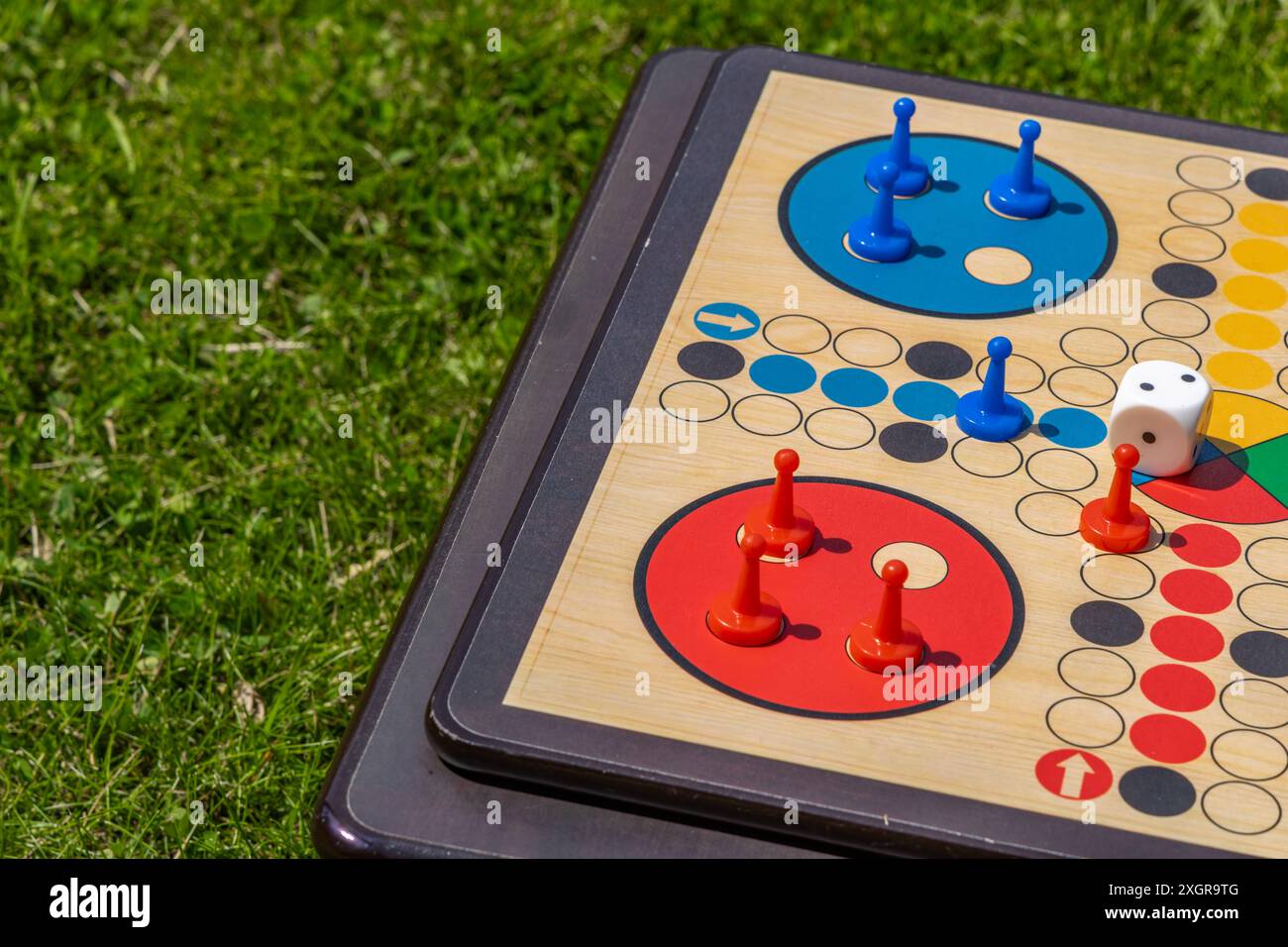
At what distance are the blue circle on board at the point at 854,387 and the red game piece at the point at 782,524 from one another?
0.18 metres

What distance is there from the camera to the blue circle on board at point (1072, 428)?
1.73m

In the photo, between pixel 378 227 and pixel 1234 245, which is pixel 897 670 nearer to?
pixel 1234 245

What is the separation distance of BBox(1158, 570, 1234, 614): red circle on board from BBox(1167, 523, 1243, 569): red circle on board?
2 centimetres

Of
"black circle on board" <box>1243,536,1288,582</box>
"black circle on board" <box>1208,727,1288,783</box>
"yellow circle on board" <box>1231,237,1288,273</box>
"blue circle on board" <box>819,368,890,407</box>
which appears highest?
"yellow circle on board" <box>1231,237,1288,273</box>

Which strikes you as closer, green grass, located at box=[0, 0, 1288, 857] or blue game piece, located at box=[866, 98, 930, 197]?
blue game piece, located at box=[866, 98, 930, 197]

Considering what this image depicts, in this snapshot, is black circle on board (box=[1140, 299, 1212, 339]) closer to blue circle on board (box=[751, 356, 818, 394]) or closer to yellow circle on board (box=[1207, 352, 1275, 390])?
yellow circle on board (box=[1207, 352, 1275, 390])

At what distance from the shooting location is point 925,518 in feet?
5.41

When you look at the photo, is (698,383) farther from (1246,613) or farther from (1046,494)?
(1246,613)

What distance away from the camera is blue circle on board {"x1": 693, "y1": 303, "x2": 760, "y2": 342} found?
6.05 feet

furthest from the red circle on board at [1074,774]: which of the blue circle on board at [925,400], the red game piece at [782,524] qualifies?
the blue circle on board at [925,400]

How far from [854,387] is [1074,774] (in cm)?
51

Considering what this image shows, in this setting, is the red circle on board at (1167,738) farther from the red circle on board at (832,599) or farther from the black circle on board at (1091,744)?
the red circle on board at (832,599)

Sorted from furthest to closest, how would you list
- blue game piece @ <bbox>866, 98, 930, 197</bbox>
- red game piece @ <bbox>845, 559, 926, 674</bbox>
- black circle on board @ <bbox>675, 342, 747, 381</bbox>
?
blue game piece @ <bbox>866, 98, 930, 197</bbox> → black circle on board @ <bbox>675, 342, 747, 381</bbox> → red game piece @ <bbox>845, 559, 926, 674</bbox>

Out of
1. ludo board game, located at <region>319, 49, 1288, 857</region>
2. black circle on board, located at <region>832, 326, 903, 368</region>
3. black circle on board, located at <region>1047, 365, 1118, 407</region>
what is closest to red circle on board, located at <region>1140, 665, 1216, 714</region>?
ludo board game, located at <region>319, 49, 1288, 857</region>
